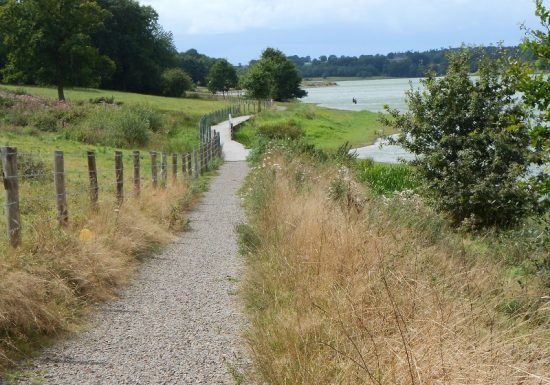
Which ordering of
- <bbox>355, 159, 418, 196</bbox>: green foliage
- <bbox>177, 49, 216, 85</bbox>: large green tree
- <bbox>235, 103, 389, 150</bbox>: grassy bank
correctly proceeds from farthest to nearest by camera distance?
<bbox>177, 49, 216, 85</bbox>: large green tree, <bbox>235, 103, 389, 150</bbox>: grassy bank, <bbox>355, 159, 418, 196</bbox>: green foliage

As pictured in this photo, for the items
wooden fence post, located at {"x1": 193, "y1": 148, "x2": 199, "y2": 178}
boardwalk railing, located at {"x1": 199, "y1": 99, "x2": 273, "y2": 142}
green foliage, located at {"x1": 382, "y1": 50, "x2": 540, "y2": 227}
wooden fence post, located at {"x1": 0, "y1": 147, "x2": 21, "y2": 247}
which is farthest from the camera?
boardwalk railing, located at {"x1": 199, "y1": 99, "x2": 273, "y2": 142}

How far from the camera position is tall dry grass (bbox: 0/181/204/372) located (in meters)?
6.00

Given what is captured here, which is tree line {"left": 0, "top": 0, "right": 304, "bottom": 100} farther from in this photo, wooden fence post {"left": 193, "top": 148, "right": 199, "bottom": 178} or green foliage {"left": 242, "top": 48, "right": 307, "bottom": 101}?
wooden fence post {"left": 193, "top": 148, "right": 199, "bottom": 178}

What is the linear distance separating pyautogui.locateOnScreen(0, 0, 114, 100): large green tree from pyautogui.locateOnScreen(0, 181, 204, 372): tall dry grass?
1861 inches

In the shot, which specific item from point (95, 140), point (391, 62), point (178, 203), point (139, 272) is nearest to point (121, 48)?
point (95, 140)

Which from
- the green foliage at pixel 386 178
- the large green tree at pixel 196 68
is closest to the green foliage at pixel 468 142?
the green foliage at pixel 386 178

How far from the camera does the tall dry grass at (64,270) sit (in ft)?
19.7

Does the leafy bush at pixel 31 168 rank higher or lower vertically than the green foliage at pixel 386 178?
higher

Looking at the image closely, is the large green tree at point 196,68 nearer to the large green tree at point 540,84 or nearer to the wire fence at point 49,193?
the wire fence at point 49,193

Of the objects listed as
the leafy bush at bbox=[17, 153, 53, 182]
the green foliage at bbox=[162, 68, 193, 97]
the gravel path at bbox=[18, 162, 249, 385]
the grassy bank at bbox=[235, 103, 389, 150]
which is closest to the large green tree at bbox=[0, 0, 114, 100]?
the grassy bank at bbox=[235, 103, 389, 150]

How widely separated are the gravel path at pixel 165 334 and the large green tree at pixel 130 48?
9144 centimetres

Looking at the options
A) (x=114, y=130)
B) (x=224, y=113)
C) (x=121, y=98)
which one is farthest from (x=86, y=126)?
(x=121, y=98)

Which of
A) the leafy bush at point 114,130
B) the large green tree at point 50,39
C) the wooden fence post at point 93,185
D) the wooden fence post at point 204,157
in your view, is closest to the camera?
the wooden fence post at point 93,185

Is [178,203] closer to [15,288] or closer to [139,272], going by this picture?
[139,272]
